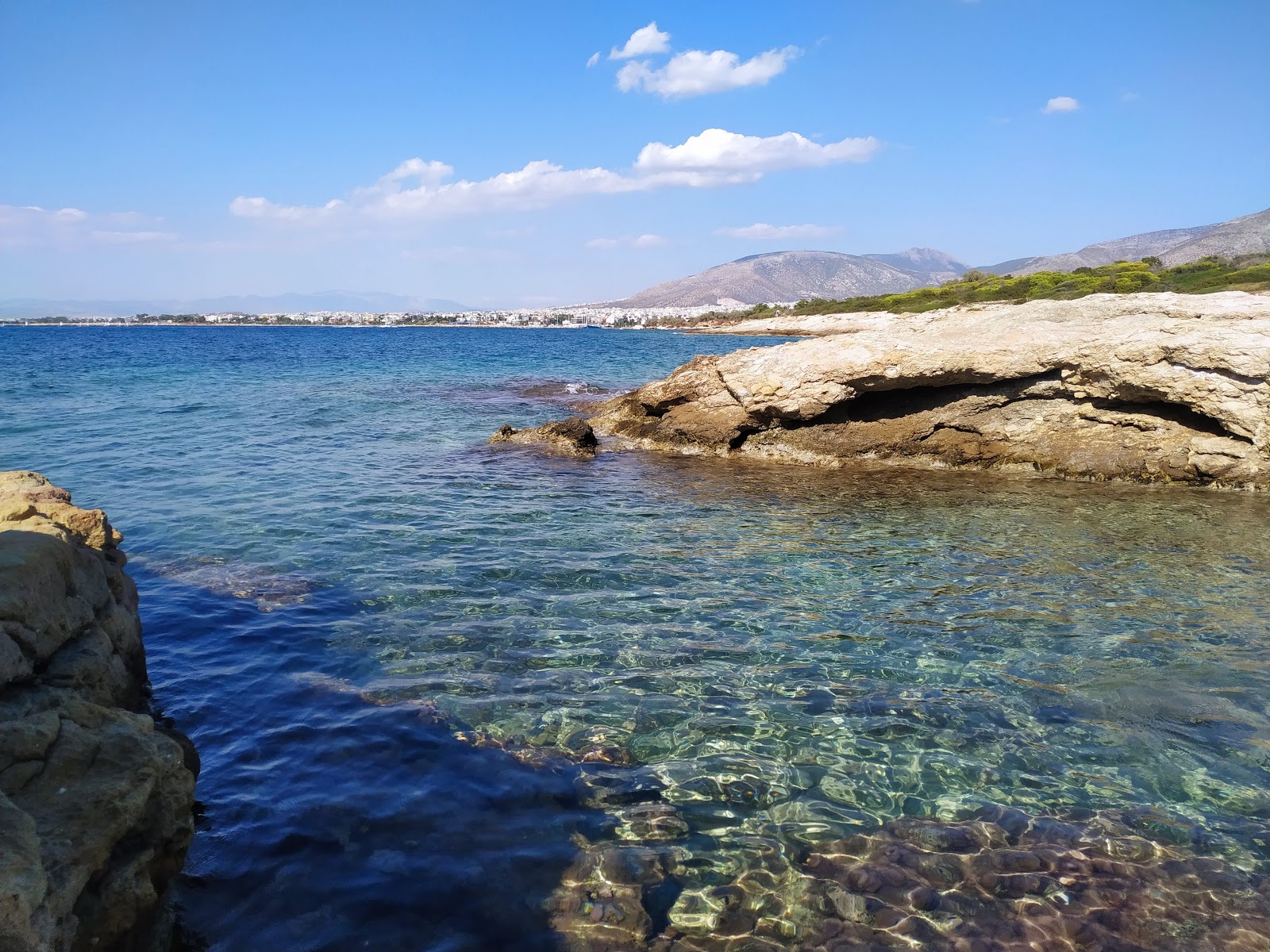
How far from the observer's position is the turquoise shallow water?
4801 mm

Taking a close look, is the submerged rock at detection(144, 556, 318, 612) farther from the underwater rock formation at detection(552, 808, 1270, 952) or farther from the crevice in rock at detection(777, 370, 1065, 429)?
the crevice in rock at detection(777, 370, 1065, 429)

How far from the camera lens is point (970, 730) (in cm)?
607

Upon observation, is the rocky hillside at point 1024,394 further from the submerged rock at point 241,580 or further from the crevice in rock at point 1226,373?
the submerged rock at point 241,580

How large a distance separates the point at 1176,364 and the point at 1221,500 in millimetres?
2893

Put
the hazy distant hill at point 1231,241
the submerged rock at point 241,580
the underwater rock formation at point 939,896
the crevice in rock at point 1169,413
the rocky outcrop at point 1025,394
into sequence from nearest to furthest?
1. the underwater rock formation at point 939,896
2. the submerged rock at point 241,580
3. the rocky outcrop at point 1025,394
4. the crevice in rock at point 1169,413
5. the hazy distant hill at point 1231,241

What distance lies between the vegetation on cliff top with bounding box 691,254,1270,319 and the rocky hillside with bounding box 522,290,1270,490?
25.5 meters

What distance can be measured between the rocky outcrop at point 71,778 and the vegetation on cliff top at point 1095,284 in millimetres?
42979

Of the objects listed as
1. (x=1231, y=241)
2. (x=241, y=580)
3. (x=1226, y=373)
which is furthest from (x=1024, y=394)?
(x=1231, y=241)

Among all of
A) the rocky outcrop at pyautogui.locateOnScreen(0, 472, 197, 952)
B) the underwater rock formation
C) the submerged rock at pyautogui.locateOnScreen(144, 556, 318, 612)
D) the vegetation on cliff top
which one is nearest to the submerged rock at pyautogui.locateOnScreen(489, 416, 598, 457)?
the submerged rock at pyautogui.locateOnScreen(144, 556, 318, 612)

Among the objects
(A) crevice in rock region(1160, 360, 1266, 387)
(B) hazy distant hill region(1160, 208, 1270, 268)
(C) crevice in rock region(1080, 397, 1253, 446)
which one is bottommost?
(C) crevice in rock region(1080, 397, 1253, 446)

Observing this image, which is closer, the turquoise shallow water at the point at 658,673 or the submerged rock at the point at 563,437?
the turquoise shallow water at the point at 658,673

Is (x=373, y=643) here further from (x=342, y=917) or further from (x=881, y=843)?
(x=881, y=843)

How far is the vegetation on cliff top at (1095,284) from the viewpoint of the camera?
47.4 m

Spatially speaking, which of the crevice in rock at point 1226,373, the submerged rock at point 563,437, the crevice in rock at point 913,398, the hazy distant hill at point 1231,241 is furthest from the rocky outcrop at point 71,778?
the hazy distant hill at point 1231,241
